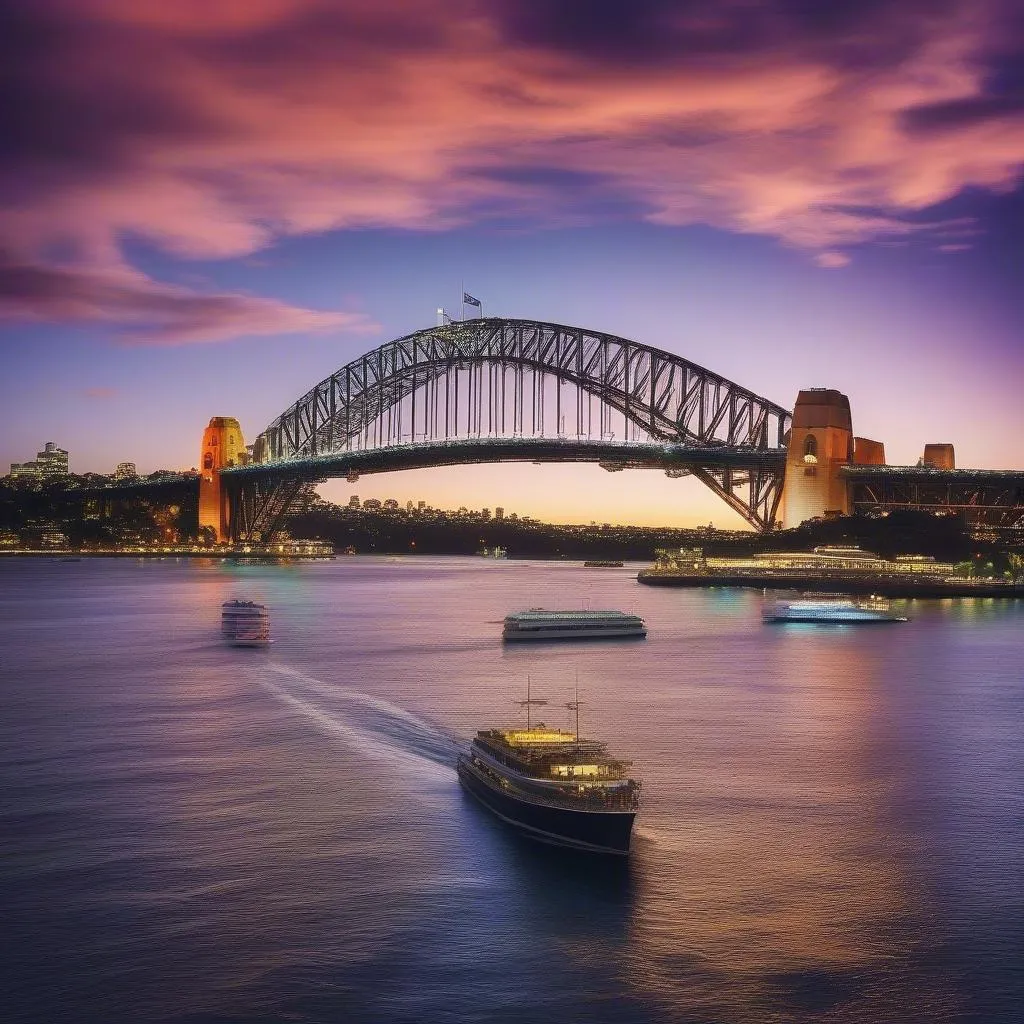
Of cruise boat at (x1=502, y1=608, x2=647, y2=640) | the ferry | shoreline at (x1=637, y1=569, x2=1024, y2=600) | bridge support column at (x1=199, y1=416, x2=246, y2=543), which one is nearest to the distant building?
shoreline at (x1=637, y1=569, x2=1024, y2=600)

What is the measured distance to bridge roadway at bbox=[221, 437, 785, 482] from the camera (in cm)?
11694

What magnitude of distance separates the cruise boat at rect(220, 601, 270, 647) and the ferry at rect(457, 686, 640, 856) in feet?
110

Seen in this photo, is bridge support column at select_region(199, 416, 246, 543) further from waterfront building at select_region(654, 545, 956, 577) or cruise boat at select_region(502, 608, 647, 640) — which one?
cruise boat at select_region(502, 608, 647, 640)

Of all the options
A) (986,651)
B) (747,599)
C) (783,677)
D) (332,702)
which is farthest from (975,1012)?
(747,599)

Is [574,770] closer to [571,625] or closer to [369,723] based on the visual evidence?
[369,723]

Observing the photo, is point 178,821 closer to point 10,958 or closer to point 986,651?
point 10,958

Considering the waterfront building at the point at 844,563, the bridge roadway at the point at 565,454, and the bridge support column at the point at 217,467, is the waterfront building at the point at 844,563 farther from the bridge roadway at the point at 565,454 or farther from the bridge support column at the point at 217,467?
the bridge support column at the point at 217,467

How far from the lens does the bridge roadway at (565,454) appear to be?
117m

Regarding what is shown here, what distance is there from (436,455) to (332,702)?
3302 inches

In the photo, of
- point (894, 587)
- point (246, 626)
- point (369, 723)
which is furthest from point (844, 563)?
point (369, 723)

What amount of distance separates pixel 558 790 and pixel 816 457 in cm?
9850

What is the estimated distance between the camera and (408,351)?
145750 mm

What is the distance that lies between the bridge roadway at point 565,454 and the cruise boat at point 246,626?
57.0 meters

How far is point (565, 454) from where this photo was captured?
388 ft
